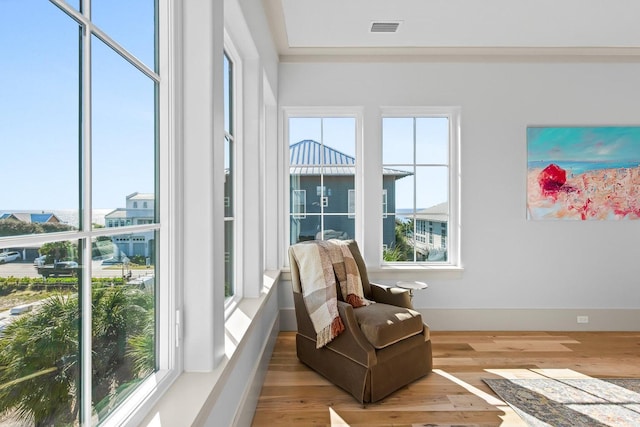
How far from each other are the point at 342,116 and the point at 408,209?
111cm

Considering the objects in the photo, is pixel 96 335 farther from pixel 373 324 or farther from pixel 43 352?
pixel 373 324

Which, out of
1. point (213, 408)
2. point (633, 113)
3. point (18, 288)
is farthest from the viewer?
point (633, 113)

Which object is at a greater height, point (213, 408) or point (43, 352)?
point (43, 352)

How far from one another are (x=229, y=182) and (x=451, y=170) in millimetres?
2265

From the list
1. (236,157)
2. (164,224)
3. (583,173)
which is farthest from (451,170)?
(164,224)

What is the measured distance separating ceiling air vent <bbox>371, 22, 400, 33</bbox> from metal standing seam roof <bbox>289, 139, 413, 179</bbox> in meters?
1.10

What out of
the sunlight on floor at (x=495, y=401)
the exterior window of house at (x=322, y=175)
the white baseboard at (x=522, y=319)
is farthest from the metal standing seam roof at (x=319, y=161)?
the sunlight on floor at (x=495, y=401)

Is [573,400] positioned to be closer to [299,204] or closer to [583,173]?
[583,173]

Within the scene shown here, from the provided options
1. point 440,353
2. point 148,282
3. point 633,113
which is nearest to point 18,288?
point 148,282

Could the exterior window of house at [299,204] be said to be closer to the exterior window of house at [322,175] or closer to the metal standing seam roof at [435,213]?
the exterior window of house at [322,175]

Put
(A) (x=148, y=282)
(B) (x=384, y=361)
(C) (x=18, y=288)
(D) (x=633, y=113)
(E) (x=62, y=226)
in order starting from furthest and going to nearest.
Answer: (D) (x=633, y=113), (B) (x=384, y=361), (A) (x=148, y=282), (E) (x=62, y=226), (C) (x=18, y=288)

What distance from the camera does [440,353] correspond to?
2949mm

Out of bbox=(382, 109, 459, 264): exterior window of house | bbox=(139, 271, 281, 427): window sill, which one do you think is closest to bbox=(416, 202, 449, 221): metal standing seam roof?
bbox=(382, 109, 459, 264): exterior window of house

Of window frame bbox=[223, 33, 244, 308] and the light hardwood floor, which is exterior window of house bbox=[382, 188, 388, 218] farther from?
window frame bbox=[223, 33, 244, 308]
